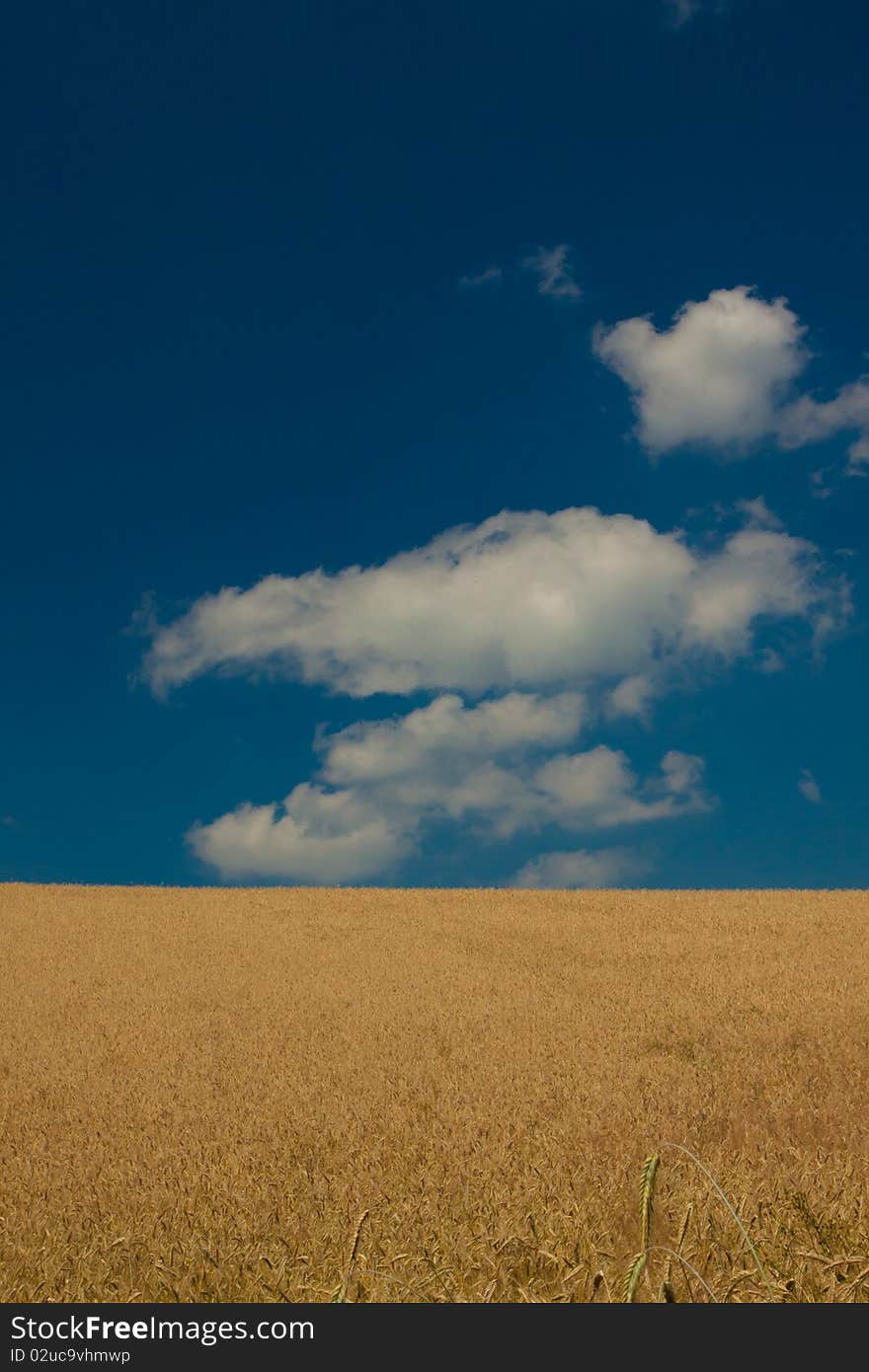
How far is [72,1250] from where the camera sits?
203 inches

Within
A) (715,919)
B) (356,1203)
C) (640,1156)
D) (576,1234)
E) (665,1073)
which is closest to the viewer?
(576,1234)

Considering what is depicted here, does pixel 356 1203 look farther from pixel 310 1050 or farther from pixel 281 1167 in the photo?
pixel 310 1050

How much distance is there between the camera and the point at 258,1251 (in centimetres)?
467

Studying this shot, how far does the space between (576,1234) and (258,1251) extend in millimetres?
1581

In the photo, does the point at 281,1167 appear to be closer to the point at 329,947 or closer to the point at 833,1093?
the point at 833,1093

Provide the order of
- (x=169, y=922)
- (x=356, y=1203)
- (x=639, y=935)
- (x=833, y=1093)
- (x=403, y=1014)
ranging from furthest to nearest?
(x=169, y=922), (x=639, y=935), (x=403, y=1014), (x=833, y=1093), (x=356, y=1203)

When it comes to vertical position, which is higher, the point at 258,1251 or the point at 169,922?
the point at 169,922

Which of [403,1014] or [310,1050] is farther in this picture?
[403,1014]

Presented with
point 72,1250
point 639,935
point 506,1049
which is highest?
point 639,935

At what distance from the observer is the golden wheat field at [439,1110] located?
425 cm

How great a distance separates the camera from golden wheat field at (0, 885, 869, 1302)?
4.25 meters

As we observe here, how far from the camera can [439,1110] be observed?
812cm

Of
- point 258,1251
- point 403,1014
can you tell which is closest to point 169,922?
point 403,1014

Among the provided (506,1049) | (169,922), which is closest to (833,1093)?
(506,1049)
